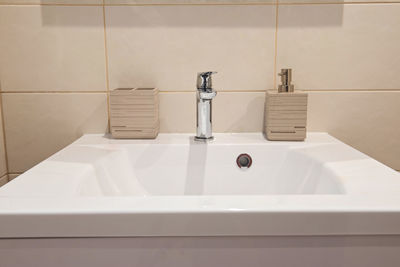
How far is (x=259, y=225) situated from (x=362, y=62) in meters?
0.66

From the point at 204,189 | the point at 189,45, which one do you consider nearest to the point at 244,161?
the point at 204,189

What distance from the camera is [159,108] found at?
96cm

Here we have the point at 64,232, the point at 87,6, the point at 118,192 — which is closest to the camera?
the point at 64,232

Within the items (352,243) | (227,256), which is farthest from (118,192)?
(352,243)

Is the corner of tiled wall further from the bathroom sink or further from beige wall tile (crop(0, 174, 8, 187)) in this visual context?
the bathroom sink

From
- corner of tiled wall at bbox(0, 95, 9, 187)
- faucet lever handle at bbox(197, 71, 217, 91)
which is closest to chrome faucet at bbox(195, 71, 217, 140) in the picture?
faucet lever handle at bbox(197, 71, 217, 91)

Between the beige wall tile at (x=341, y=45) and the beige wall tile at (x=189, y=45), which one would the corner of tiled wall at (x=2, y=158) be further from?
the beige wall tile at (x=341, y=45)

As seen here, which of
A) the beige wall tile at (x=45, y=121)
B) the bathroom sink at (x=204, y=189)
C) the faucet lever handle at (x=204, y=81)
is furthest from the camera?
the beige wall tile at (x=45, y=121)

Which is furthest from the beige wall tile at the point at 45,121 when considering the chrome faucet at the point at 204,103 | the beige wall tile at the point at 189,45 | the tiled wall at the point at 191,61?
the chrome faucet at the point at 204,103

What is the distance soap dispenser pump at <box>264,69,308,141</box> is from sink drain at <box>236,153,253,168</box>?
83 millimetres

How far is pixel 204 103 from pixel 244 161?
0.55 ft

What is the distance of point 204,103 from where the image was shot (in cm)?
85

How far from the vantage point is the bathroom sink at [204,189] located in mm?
464

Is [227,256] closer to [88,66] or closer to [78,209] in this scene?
[78,209]
